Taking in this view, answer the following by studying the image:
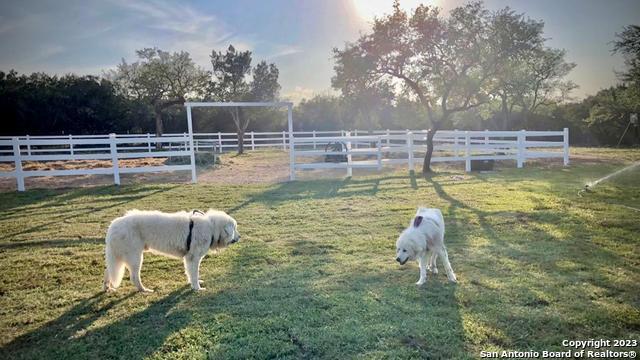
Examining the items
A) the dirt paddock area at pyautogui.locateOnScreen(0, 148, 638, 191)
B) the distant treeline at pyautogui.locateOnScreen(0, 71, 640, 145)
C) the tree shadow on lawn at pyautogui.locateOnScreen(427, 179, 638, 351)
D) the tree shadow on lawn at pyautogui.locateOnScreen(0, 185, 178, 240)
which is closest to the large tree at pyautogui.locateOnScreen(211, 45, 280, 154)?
the distant treeline at pyautogui.locateOnScreen(0, 71, 640, 145)

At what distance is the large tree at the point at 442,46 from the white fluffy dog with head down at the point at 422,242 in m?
10.6

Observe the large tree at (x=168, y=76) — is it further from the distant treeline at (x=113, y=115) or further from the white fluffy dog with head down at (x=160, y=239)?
the white fluffy dog with head down at (x=160, y=239)

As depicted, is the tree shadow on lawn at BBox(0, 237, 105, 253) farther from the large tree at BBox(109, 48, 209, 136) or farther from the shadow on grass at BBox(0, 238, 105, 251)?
the large tree at BBox(109, 48, 209, 136)

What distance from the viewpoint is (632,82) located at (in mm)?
14938

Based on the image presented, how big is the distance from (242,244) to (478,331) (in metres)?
3.92

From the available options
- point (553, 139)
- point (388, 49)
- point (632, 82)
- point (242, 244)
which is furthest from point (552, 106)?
point (242, 244)

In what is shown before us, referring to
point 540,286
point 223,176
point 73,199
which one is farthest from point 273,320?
point 223,176

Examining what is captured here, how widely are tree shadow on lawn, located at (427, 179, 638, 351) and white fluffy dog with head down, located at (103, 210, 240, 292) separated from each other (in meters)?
2.96

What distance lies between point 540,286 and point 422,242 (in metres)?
1.35

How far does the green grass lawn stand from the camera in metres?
3.47

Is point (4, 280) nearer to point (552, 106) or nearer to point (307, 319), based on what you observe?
point (307, 319)

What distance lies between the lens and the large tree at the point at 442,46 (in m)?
13.8

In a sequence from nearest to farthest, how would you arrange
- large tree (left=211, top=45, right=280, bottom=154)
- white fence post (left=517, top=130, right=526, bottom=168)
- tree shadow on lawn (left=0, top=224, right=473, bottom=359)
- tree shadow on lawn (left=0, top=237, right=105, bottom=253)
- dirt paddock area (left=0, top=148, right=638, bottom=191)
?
tree shadow on lawn (left=0, top=224, right=473, bottom=359), tree shadow on lawn (left=0, top=237, right=105, bottom=253), dirt paddock area (left=0, top=148, right=638, bottom=191), white fence post (left=517, top=130, right=526, bottom=168), large tree (left=211, top=45, right=280, bottom=154)

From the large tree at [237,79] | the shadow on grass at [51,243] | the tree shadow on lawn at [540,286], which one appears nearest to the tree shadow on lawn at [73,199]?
the shadow on grass at [51,243]
